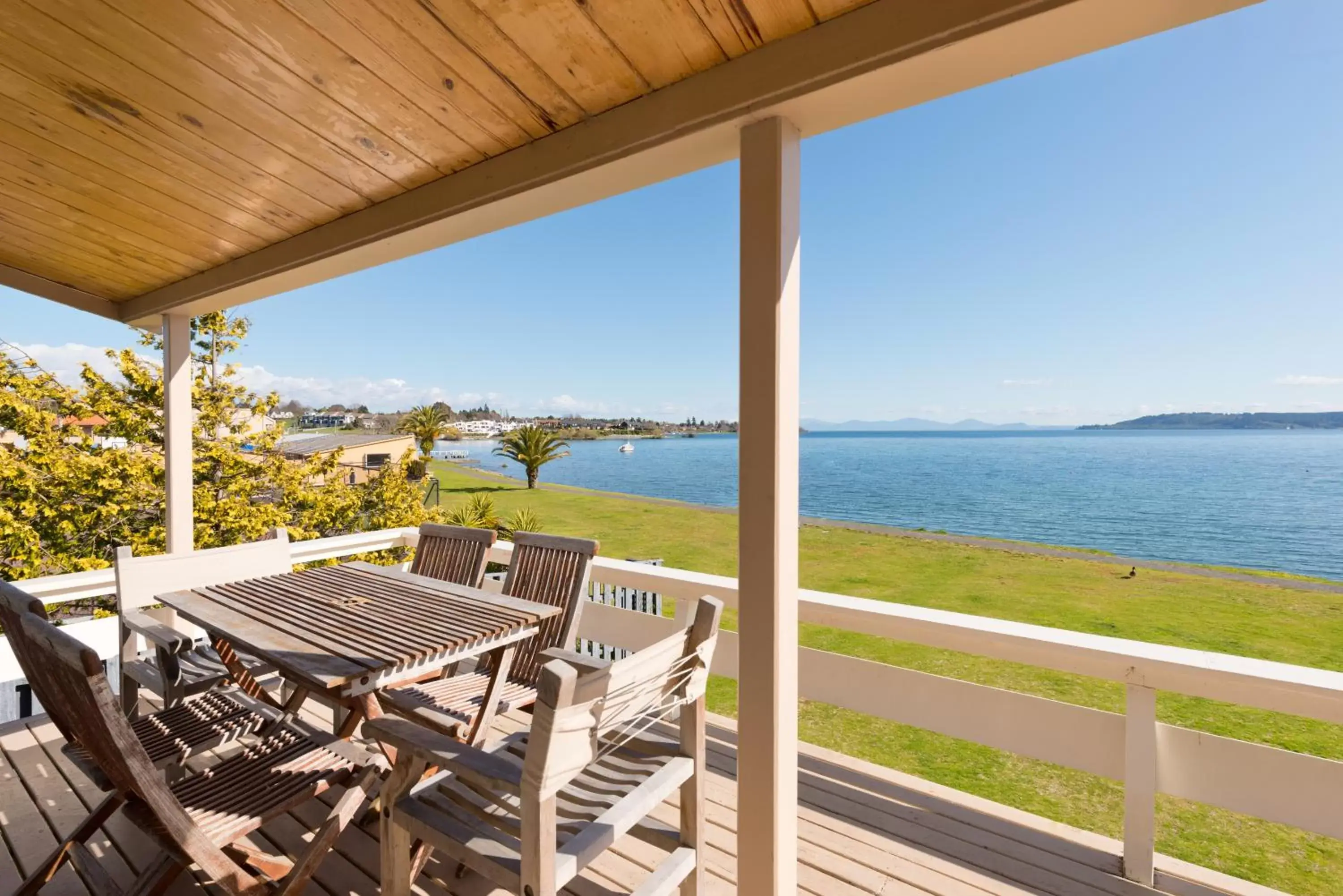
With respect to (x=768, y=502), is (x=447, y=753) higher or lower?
lower

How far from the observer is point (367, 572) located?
2.67 meters

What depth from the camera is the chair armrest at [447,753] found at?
4.16ft

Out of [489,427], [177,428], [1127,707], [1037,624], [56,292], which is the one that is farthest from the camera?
[489,427]

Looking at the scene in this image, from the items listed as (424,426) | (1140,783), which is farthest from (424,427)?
(1140,783)

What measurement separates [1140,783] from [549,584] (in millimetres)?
1973

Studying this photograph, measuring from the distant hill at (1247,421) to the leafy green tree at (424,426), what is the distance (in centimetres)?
5361

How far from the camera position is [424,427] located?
20.4 meters

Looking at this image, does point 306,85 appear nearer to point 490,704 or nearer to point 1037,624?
point 490,704

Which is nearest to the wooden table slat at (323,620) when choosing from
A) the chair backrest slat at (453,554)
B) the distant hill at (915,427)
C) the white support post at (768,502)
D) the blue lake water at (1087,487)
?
the chair backrest slat at (453,554)

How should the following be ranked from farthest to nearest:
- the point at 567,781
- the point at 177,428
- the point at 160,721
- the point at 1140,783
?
the point at 177,428
the point at 160,721
the point at 1140,783
the point at 567,781

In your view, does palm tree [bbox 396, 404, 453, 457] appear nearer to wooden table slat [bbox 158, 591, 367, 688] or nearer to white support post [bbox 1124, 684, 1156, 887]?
wooden table slat [bbox 158, 591, 367, 688]

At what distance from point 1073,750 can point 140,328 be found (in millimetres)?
5160

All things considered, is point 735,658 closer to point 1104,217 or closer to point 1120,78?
point 1120,78

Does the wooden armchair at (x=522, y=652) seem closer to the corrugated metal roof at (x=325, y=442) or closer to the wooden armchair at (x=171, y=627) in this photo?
the wooden armchair at (x=171, y=627)
